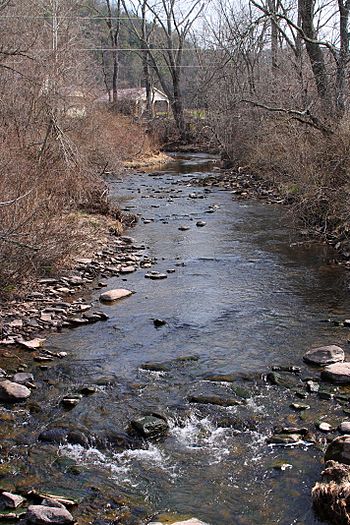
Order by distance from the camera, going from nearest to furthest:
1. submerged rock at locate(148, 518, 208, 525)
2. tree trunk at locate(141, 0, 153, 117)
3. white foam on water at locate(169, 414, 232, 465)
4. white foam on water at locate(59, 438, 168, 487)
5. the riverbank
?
submerged rock at locate(148, 518, 208, 525), white foam on water at locate(59, 438, 168, 487), white foam on water at locate(169, 414, 232, 465), the riverbank, tree trunk at locate(141, 0, 153, 117)

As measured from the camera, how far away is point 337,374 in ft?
22.0

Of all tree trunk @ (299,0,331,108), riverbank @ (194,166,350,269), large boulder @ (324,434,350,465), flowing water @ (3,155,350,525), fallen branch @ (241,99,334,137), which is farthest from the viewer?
tree trunk @ (299,0,331,108)

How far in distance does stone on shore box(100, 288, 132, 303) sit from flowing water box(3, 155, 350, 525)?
0.59 ft

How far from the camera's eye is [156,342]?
791 centimetres

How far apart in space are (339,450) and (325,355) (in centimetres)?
Answer: 211

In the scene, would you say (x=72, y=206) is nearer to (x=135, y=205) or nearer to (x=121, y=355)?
(x=135, y=205)

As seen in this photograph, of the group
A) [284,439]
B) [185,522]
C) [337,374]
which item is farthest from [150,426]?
[337,374]

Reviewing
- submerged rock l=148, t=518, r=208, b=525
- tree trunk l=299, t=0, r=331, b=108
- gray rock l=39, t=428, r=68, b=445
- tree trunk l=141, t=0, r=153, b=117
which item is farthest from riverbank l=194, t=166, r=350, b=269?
tree trunk l=141, t=0, r=153, b=117

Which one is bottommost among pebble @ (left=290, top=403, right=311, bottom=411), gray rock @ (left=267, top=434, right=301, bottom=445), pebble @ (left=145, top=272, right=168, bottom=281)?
gray rock @ (left=267, top=434, right=301, bottom=445)

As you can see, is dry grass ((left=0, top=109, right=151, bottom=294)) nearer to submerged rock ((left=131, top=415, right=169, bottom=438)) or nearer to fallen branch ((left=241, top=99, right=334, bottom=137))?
submerged rock ((left=131, top=415, right=169, bottom=438))

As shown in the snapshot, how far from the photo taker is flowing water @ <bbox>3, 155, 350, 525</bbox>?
4945mm

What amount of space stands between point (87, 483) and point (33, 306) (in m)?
4.23

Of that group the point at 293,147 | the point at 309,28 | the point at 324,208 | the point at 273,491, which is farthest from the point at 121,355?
the point at 309,28

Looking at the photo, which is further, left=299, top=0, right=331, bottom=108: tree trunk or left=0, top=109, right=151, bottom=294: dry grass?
left=299, top=0, right=331, bottom=108: tree trunk
